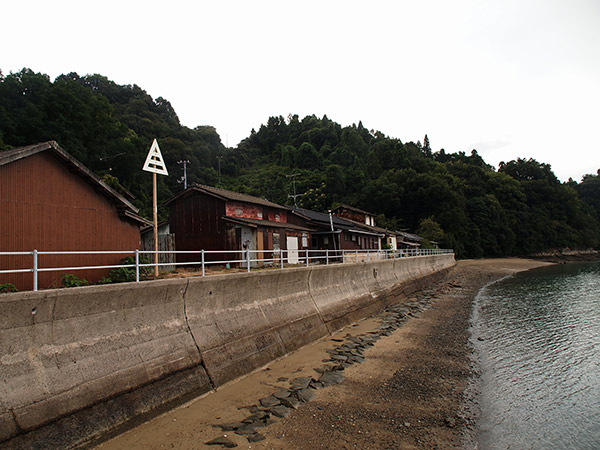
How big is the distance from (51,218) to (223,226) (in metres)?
13.1

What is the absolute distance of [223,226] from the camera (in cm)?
2397

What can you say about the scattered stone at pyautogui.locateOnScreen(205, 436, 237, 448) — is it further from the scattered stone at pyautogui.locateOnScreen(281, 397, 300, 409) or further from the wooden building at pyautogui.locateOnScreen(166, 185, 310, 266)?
the wooden building at pyautogui.locateOnScreen(166, 185, 310, 266)

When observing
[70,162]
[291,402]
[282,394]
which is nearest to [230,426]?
[291,402]

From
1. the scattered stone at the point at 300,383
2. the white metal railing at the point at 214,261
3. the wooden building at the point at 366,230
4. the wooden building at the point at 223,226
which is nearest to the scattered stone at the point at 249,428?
the scattered stone at the point at 300,383

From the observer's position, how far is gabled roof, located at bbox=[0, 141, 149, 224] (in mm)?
10240

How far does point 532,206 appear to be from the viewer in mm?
102438

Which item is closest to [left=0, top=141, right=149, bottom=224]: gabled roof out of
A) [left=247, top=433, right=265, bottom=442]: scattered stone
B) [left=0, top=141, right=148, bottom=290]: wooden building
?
[left=0, top=141, right=148, bottom=290]: wooden building

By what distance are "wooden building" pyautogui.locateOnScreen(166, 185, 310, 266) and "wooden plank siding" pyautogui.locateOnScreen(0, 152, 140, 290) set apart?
1039cm

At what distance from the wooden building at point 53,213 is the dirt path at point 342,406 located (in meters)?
7.23

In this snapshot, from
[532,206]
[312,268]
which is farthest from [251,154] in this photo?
[312,268]

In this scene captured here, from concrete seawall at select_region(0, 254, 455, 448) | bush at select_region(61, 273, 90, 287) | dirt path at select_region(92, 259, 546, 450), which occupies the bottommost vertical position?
dirt path at select_region(92, 259, 546, 450)

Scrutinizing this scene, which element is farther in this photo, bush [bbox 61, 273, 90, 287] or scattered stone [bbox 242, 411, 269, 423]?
bush [bbox 61, 273, 90, 287]

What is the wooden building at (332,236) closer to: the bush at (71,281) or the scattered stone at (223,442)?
the bush at (71,281)

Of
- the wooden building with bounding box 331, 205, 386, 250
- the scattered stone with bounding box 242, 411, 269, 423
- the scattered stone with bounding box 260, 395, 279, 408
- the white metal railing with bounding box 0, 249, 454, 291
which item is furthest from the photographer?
the wooden building with bounding box 331, 205, 386, 250
